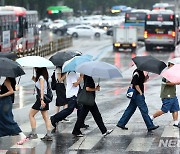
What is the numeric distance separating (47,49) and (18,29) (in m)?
3.01

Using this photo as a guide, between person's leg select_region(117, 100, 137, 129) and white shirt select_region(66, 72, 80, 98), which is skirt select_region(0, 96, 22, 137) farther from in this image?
person's leg select_region(117, 100, 137, 129)

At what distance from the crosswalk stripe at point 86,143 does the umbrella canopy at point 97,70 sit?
57.8 inches

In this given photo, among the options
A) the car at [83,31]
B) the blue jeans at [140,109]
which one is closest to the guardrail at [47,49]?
the car at [83,31]

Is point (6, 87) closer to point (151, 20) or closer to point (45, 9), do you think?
point (151, 20)

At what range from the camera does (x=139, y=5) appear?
126312 millimetres

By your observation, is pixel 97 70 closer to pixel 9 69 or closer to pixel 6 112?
pixel 9 69

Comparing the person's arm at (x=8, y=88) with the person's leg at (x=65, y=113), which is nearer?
the person's arm at (x=8, y=88)

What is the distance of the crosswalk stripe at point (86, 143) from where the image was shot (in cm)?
1314

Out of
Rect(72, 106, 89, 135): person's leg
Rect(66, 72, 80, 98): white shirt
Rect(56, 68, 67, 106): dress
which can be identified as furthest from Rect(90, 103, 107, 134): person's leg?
Rect(56, 68, 67, 106): dress

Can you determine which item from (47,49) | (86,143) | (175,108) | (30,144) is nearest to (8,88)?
(30,144)

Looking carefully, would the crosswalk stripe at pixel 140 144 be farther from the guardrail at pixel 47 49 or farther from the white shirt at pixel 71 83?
the guardrail at pixel 47 49

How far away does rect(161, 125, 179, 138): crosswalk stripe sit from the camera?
1427cm

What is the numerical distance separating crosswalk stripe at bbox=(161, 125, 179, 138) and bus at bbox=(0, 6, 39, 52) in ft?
81.4

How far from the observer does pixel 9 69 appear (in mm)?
12805
